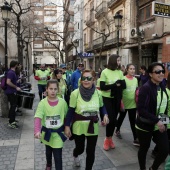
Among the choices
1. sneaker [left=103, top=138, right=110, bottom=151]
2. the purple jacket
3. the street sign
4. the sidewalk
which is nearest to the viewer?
the purple jacket

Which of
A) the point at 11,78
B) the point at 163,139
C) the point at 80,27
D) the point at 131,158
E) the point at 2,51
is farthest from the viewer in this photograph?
the point at 80,27

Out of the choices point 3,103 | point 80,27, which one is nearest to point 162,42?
point 3,103

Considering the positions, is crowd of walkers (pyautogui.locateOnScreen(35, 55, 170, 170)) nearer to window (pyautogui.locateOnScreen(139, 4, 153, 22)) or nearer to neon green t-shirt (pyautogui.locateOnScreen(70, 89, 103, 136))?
neon green t-shirt (pyautogui.locateOnScreen(70, 89, 103, 136))

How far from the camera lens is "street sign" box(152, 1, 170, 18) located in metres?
8.48

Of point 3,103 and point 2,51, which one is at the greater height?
point 2,51

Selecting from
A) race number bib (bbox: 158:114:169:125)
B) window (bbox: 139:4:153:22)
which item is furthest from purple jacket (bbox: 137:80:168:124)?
A: window (bbox: 139:4:153:22)

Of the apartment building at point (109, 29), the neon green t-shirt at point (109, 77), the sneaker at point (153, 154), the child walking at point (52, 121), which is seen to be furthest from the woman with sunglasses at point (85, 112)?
the apartment building at point (109, 29)

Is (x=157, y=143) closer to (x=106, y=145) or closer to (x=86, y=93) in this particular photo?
(x=86, y=93)

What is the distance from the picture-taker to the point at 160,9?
8.59 metres

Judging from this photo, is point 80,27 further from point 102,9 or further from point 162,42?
point 162,42

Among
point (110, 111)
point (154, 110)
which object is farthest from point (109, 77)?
point (154, 110)

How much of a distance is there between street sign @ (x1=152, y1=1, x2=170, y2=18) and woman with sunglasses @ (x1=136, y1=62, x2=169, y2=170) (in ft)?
19.5

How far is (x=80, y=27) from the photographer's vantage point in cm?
4041

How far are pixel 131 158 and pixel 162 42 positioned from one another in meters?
12.1
